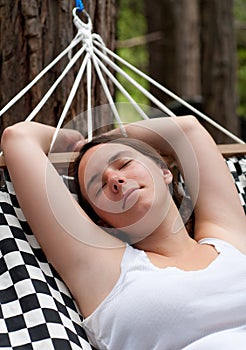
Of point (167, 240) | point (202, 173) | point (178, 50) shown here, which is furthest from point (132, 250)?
point (178, 50)

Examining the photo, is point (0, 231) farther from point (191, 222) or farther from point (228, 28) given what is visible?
point (228, 28)

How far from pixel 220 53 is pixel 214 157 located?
3.25 m

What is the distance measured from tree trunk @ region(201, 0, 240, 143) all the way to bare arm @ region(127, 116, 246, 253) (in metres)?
3.05

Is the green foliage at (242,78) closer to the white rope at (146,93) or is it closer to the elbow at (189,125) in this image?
the white rope at (146,93)

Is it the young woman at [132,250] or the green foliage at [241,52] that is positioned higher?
the young woman at [132,250]

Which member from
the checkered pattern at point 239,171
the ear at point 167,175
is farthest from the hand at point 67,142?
the checkered pattern at point 239,171

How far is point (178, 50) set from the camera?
19.5ft

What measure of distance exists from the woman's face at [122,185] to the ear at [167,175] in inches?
0.7

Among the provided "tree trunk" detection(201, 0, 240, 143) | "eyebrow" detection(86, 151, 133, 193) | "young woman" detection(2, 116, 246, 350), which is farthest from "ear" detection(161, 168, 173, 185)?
"tree trunk" detection(201, 0, 240, 143)

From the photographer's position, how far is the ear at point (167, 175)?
161cm

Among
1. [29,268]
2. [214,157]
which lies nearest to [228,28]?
[214,157]

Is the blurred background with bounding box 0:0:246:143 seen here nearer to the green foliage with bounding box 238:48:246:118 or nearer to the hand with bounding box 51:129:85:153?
the green foliage with bounding box 238:48:246:118

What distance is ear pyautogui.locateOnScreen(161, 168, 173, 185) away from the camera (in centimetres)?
161

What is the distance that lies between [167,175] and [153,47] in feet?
16.6
